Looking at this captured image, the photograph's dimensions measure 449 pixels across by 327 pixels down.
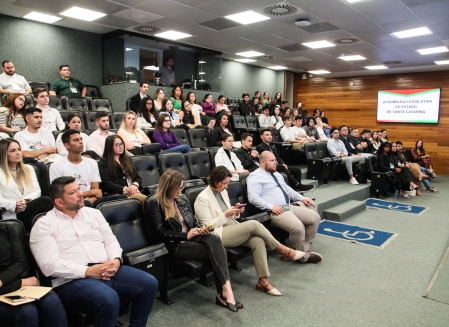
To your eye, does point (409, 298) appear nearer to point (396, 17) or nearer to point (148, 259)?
point (148, 259)

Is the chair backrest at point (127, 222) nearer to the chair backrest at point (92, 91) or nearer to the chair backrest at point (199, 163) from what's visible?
the chair backrest at point (199, 163)

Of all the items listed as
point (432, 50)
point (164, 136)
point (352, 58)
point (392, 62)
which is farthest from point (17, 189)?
point (392, 62)

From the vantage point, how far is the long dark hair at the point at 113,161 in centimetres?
326

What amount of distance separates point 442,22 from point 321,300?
5.54 m

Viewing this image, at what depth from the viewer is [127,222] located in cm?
254

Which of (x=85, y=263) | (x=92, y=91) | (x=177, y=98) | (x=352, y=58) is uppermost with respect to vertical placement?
(x=352, y=58)

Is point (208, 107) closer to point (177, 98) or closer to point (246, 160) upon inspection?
point (177, 98)

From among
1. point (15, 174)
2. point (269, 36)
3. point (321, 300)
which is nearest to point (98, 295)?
point (15, 174)

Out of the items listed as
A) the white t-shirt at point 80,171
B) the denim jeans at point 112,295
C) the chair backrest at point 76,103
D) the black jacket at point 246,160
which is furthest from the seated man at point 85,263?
the chair backrest at point 76,103

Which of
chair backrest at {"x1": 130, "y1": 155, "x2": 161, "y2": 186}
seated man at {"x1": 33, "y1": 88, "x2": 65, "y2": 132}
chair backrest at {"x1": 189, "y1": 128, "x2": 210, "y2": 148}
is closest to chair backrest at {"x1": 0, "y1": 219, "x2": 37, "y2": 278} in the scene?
chair backrest at {"x1": 130, "y1": 155, "x2": 161, "y2": 186}

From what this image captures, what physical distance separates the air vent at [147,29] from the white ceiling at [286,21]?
158 millimetres

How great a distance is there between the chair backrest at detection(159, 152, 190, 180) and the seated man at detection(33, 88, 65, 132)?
1.62m

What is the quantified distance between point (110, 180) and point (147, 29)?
15.5ft

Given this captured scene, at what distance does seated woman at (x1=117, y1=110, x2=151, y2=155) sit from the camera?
4.30 m
